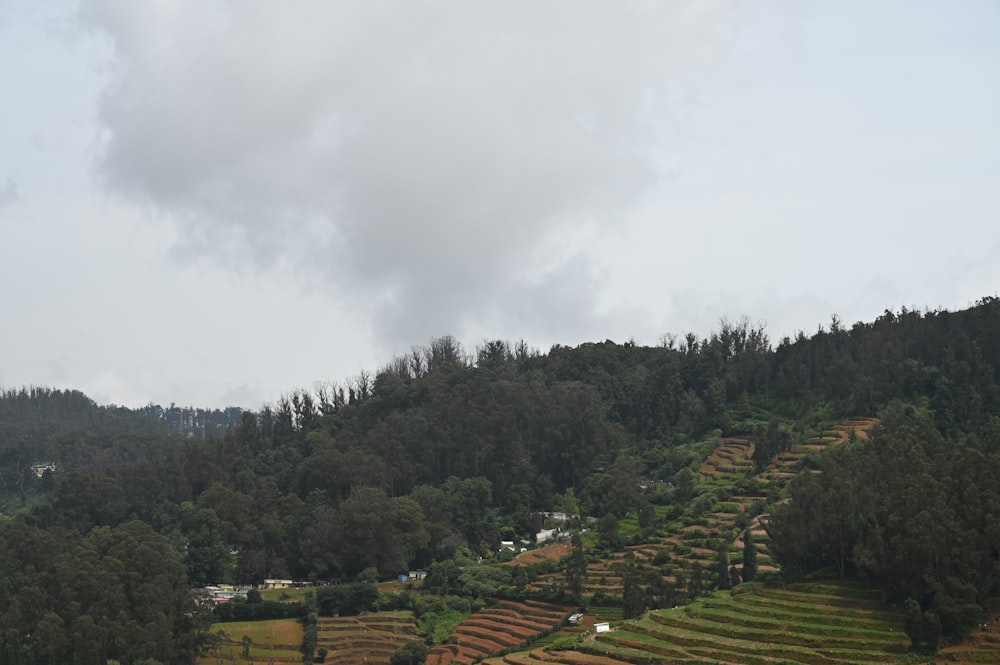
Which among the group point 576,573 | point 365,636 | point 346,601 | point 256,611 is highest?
point 256,611

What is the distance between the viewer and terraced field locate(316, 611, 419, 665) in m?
49.3

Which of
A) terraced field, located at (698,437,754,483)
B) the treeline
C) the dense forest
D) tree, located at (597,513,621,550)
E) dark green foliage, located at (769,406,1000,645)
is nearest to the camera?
dark green foliage, located at (769,406,1000,645)

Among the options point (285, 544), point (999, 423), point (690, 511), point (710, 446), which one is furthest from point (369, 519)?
point (999, 423)

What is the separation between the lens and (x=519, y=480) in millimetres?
71750

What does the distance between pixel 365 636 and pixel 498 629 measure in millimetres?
6601

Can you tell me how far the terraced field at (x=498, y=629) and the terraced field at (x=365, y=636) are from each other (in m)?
2.55

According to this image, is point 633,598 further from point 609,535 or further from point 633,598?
point 609,535

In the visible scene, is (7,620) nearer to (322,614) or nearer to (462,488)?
(322,614)

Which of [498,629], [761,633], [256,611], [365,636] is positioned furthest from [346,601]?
[761,633]

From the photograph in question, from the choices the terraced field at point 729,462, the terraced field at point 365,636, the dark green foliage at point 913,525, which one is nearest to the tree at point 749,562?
the dark green foliage at point 913,525

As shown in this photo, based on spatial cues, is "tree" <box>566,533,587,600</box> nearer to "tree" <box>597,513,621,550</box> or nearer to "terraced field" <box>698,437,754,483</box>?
"tree" <box>597,513,621,550</box>

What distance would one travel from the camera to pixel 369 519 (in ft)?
195

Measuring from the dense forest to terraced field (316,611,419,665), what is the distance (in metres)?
4.48

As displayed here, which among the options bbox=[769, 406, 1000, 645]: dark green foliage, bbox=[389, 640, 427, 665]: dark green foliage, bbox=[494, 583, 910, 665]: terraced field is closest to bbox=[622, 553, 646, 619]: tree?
bbox=[494, 583, 910, 665]: terraced field
